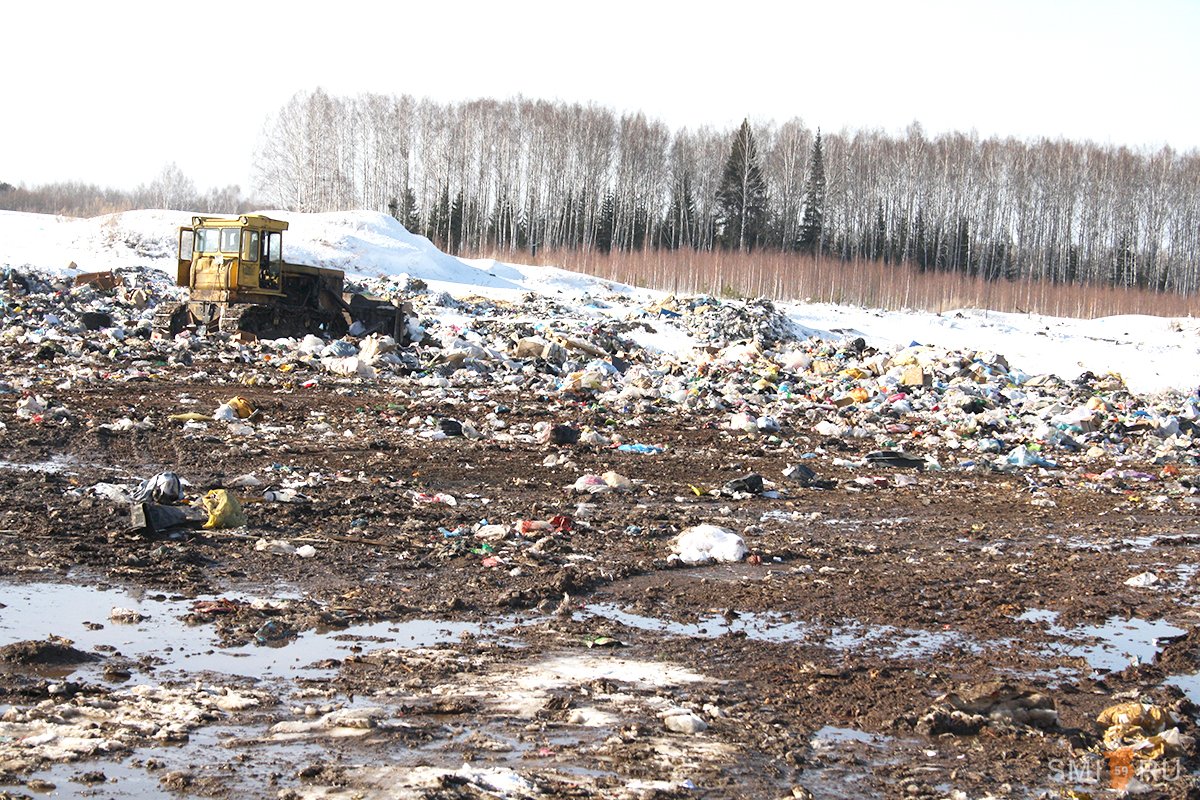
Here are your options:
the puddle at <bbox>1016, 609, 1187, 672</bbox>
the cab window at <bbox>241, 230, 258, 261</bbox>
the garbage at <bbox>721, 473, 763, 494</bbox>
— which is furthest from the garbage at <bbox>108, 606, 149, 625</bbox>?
the cab window at <bbox>241, 230, 258, 261</bbox>

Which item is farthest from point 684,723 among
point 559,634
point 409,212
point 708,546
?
point 409,212

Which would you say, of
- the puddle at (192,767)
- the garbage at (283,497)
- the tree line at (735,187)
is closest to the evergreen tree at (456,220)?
the tree line at (735,187)

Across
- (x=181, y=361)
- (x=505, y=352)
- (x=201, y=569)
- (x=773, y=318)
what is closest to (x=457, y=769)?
(x=201, y=569)

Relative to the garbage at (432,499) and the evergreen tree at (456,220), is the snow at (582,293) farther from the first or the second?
the evergreen tree at (456,220)

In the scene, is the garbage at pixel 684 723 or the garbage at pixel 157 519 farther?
the garbage at pixel 157 519

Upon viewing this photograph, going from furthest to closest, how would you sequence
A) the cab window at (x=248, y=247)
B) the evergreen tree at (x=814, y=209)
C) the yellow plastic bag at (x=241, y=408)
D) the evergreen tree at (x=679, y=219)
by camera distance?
1. the evergreen tree at (x=679, y=219)
2. the evergreen tree at (x=814, y=209)
3. the cab window at (x=248, y=247)
4. the yellow plastic bag at (x=241, y=408)

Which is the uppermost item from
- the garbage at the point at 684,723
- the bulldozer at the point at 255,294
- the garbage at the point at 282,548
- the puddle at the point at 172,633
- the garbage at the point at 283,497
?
the bulldozer at the point at 255,294

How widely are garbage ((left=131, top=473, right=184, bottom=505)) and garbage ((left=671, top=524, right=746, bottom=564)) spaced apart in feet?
9.19

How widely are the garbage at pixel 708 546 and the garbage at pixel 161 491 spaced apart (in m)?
2.80

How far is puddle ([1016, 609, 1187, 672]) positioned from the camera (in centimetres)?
449

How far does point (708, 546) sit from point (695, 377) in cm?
952

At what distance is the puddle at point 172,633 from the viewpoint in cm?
396

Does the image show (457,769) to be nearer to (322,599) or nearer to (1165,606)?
(322,599)

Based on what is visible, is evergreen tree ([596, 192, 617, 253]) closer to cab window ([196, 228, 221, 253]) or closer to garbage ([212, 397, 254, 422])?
cab window ([196, 228, 221, 253])
